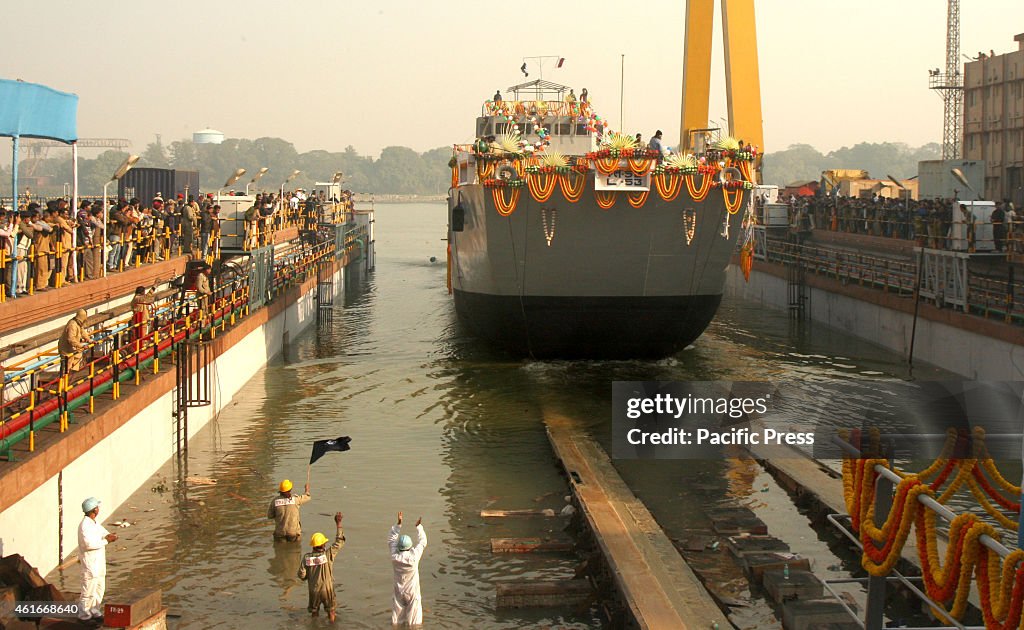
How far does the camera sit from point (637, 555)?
41.8 ft

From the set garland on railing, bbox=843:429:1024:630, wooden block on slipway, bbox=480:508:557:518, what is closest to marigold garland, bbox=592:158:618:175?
wooden block on slipway, bbox=480:508:557:518

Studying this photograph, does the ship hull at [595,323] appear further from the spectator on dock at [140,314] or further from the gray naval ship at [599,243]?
the spectator on dock at [140,314]

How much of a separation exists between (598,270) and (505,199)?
2.59m

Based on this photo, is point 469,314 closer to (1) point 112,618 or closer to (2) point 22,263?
(2) point 22,263

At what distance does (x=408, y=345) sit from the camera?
112 ft

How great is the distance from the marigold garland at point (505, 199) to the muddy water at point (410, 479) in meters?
4.06

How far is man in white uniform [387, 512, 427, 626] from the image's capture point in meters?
11.5

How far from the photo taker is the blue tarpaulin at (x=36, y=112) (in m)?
22.3

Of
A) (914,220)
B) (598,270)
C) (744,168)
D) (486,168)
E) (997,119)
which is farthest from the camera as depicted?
(997,119)

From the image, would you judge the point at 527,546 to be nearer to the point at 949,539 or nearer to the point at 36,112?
the point at 949,539

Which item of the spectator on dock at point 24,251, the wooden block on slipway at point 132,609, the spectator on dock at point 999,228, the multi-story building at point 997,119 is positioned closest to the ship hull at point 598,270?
the spectator on dock at point 999,228

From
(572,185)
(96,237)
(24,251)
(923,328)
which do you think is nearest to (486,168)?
(572,185)

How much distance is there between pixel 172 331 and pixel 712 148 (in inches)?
499

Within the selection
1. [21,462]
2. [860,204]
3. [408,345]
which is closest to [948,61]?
[860,204]
